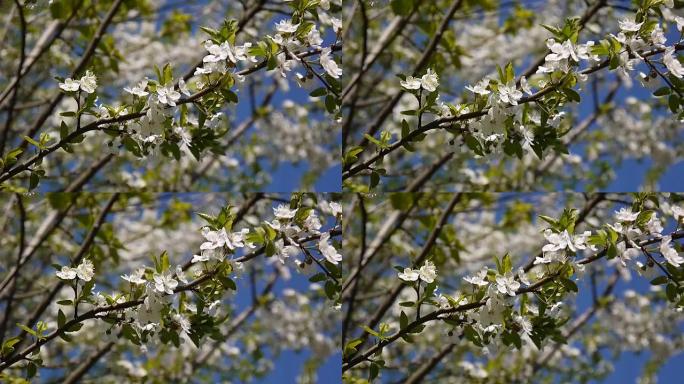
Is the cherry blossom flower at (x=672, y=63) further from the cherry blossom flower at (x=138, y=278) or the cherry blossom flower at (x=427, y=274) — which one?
the cherry blossom flower at (x=138, y=278)

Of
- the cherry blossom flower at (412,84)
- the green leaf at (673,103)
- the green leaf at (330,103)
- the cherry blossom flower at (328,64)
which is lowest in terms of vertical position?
the cherry blossom flower at (412,84)

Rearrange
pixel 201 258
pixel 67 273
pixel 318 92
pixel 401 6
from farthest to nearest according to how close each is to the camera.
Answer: pixel 401 6
pixel 318 92
pixel 67 273
pixel 201 258

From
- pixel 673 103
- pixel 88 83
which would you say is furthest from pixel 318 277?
pixel 673 103

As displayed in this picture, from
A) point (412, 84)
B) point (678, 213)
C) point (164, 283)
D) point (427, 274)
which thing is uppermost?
point (412, 84)

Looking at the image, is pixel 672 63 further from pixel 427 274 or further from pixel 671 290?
pixel 427 274

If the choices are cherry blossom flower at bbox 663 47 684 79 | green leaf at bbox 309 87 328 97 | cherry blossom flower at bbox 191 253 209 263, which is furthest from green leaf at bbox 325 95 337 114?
cherry blossom flower at bbox 663 47 684 79

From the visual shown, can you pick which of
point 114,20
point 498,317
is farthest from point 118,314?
point 114,20

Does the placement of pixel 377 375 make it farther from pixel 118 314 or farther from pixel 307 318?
pixel 118 314

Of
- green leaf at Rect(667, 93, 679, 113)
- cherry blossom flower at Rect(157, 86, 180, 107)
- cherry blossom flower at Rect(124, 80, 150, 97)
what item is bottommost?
cherry blossom flower at Rect(157, 86, 180, 107)

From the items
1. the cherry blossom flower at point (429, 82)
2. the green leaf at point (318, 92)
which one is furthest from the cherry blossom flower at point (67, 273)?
the cherry blossom flower at point (429, 82)

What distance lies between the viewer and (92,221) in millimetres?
2559

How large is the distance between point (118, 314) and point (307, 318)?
2.00 feet

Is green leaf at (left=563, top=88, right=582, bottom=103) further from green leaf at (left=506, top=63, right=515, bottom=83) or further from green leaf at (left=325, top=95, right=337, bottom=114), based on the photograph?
green leaf at (left=325, top=95, right=337, bottom=114)

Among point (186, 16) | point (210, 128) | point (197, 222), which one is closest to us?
point (210, 128)
